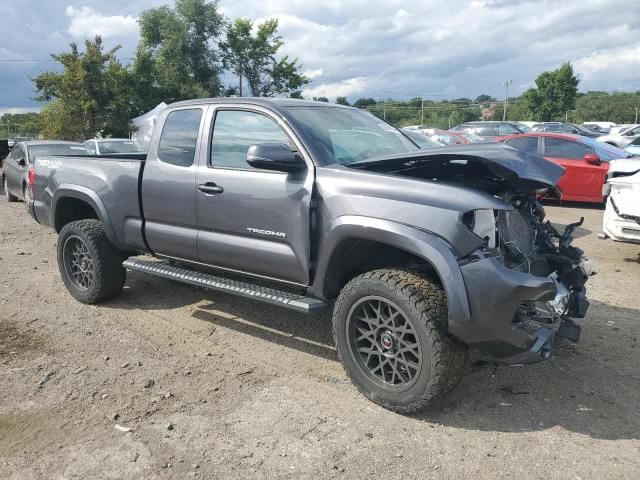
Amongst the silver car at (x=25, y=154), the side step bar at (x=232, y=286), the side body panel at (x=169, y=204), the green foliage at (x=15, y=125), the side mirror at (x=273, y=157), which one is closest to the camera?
the side mirror at (x=273, y=157)

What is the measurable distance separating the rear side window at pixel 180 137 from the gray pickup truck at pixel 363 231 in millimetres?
13

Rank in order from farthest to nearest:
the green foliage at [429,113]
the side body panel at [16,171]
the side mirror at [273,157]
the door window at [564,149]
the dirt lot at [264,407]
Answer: the green foliage at [429,113], the side body panel at [16,171], the door window at [564,149], the side mirror at [273,157], the dirt lot at [264,407]

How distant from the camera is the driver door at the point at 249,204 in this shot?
3.86m

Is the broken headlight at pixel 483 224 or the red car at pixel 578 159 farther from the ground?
the broken headlight at pixel 483 224

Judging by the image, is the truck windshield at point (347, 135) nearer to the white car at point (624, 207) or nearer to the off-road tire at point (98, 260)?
the off-road tire at point (98, 260)

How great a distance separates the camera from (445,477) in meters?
2.86

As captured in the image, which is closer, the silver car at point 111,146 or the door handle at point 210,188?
the door handle at point 210,188

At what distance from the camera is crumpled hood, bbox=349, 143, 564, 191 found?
3309mm

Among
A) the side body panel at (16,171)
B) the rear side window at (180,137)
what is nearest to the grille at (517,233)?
the rear side window at (180,137)

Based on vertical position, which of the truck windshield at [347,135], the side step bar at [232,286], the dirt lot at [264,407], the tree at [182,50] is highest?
A: the tree at [182,50]

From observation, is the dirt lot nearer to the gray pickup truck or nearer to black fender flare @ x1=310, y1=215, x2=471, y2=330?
the gray pickup truck

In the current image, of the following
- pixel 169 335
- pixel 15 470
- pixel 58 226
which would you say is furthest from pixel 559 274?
pixel 58 226

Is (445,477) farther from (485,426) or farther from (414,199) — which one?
(414,199)

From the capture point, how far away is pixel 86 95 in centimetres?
2986
